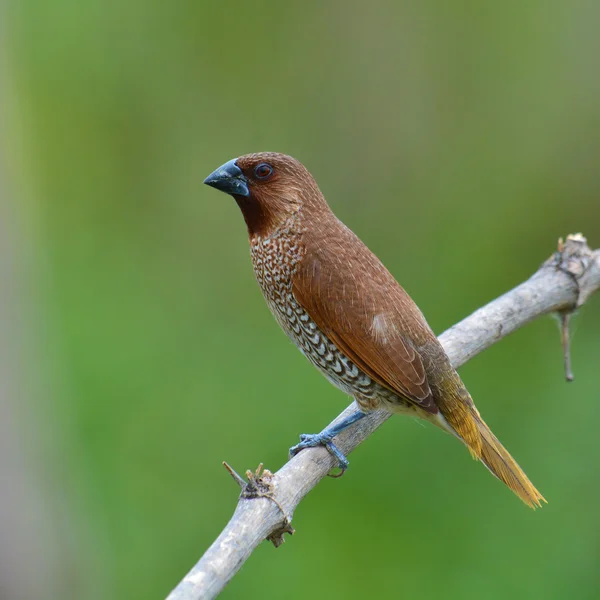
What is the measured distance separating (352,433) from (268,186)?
95 cm

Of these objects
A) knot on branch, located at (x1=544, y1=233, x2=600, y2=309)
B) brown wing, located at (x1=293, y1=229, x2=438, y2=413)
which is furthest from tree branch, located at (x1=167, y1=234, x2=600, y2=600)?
brown wing, located at (x1=293, y1=229, x2=438, y2=413)

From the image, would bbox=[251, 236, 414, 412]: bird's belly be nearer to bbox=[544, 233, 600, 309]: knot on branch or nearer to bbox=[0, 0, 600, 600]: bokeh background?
bbox=[544, 233, 600, 309]: knot on branch

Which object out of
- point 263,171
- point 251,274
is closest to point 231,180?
point 263,171

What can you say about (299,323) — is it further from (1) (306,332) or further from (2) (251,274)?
(2) (251,274)

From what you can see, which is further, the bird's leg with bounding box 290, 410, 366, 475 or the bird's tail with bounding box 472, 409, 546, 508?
the bird's tail with bounding box 472, 409, 546, 508

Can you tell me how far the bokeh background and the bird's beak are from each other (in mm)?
2049

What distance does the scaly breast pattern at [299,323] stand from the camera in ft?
10.7

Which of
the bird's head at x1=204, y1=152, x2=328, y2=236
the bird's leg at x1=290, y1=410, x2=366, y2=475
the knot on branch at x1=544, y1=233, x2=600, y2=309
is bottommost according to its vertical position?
the knot on branch at x1=544, y1=233, x2=600, y2=309

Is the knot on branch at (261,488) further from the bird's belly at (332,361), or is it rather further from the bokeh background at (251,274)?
the bokeh background at (251,274)

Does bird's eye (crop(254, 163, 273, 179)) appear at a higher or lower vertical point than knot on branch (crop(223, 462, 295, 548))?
higher

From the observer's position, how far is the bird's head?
338 centimetres

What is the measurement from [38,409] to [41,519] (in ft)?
2.19

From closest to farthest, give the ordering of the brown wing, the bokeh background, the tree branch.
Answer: the tree branch < the brown wing < the bokeh background

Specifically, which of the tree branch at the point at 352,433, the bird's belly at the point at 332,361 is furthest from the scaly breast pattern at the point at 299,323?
the tree branch at the point at 352,433
